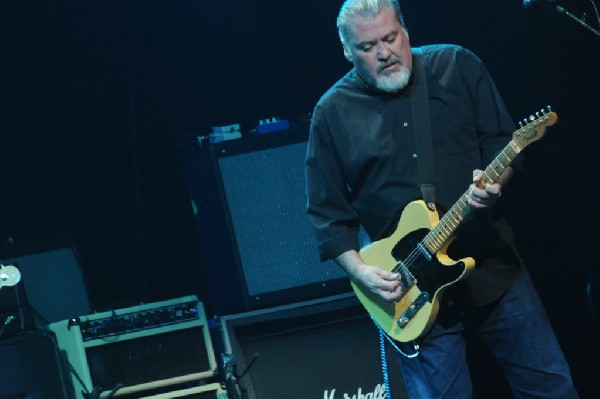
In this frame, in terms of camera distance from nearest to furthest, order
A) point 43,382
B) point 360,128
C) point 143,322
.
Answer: point 360,128, point 43,382, point 143,322

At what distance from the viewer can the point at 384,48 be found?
9.52ft

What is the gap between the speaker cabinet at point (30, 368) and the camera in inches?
150

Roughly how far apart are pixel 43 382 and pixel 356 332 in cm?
141

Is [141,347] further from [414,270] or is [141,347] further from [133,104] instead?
[414,270]

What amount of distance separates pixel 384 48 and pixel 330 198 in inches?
22.1

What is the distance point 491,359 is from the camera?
4441mm

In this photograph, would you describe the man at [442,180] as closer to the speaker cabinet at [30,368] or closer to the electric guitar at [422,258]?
the electric guitar at [422,258]

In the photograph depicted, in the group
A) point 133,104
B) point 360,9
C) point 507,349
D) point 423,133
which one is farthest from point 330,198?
point 133,104

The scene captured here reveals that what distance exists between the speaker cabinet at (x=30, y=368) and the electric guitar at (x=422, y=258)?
161 cm

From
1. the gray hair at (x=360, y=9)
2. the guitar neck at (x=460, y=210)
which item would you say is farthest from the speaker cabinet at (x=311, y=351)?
the gray hair at (x=360, y=9)

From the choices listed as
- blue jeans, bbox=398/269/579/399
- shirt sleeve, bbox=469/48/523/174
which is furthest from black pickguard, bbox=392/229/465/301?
shirt sleeve, bbox=469/48/523/174

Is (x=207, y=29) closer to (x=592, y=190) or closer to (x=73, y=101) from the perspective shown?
(x=73, y=101)

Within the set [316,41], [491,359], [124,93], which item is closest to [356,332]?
[491,359]

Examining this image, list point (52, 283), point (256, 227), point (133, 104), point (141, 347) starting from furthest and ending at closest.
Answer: point (133, 104), point (52, 283), point (141, 347), point (256, 227)
